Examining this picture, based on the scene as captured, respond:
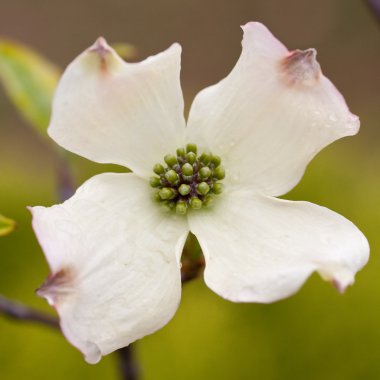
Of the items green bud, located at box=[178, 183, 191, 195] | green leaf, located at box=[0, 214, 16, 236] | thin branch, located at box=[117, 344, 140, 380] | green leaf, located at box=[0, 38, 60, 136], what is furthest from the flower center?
green leaf, located at box=[0, 38, 60, 136]

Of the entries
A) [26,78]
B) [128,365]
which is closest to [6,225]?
[128,365]

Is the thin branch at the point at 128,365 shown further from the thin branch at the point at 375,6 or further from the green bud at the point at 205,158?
the thin branch at the point at 375,6

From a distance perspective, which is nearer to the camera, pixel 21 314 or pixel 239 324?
pixel 21 314

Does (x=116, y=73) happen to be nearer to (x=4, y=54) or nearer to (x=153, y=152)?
(x=153, y=152)

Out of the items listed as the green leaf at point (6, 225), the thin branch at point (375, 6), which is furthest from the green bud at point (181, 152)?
the thin branch at point (375, 6)

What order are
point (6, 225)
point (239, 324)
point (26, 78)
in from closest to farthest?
point (6, 225), point (26, 78), point (239, 324)

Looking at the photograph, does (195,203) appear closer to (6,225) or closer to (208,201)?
(208,201)
